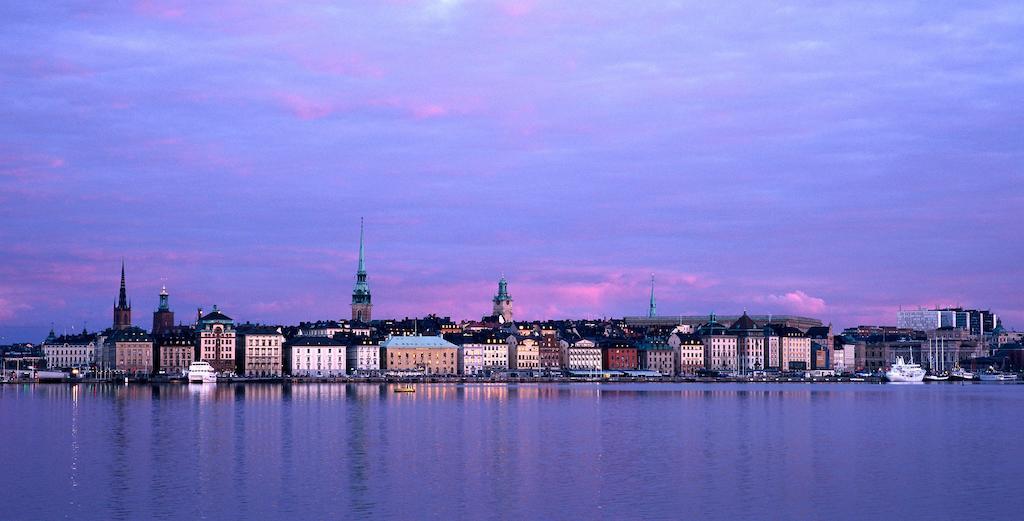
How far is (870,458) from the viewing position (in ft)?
153

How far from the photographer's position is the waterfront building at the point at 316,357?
162 m

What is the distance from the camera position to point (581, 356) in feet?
595

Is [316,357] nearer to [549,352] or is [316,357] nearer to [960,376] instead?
[549,352]

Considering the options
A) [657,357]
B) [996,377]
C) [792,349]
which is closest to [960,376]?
[996,377]

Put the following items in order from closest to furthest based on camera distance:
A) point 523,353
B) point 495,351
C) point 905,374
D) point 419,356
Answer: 1. point 419,356
2. point 495,351
3. point 523,353
4. point 905,374

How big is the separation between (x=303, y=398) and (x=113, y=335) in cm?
7550

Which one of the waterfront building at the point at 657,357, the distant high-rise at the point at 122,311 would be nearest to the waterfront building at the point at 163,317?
the distant high-rise at the point at 122,311

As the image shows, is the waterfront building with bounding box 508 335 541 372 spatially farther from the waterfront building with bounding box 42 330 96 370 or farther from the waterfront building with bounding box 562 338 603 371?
the waterfront building with bounding box 42 330 96 370

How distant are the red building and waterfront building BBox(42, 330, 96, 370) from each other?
66.9 metres

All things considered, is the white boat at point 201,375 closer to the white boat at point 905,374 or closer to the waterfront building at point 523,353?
the waterfront building at point 523,353

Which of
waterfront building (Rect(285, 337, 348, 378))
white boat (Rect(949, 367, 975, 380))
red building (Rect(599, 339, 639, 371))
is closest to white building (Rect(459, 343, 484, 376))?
waterfront building (Rect(285, 337, 348, 378))

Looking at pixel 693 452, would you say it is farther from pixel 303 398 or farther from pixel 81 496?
pixel 303 398

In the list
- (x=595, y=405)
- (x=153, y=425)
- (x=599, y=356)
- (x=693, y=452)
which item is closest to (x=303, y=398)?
(x=595, y=405)

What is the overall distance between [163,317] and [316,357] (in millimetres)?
29968
